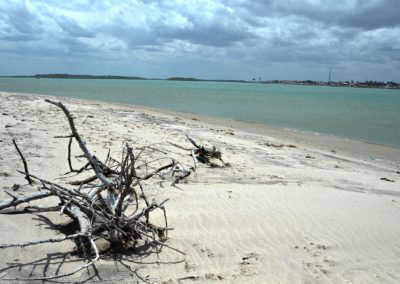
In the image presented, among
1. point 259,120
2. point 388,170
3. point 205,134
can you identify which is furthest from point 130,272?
point 259,120

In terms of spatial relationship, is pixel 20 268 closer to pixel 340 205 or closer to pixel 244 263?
pixel 244 263

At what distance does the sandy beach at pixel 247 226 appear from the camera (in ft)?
12.0

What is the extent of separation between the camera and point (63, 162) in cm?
713

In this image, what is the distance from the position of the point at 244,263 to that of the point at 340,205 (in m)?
2.66

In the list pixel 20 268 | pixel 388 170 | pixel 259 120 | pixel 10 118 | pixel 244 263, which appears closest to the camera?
pixel 20 268

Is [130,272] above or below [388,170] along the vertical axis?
above

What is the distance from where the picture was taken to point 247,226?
4863mm

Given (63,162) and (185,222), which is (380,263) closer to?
(185,222)

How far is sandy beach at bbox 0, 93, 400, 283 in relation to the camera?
367 centimetres

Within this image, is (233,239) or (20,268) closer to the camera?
(20,268)

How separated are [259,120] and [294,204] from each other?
53.1ft

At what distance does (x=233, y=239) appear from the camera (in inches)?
→ 176

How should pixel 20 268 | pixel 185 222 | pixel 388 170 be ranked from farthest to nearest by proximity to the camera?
pixel 388 170 → pixel 185 222 → pixel 20 268

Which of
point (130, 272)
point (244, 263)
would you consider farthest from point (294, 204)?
point (130, 272)
